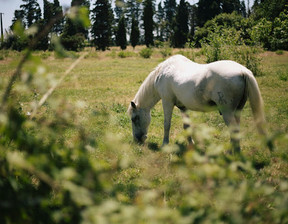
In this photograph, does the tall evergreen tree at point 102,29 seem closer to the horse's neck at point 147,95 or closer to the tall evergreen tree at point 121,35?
the tall evergreen tree at point 121,35

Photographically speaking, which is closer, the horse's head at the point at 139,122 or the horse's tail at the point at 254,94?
the horse's tail at the point at 254,94

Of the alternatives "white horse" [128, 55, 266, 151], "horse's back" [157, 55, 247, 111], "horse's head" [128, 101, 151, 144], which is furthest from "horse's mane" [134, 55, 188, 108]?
"horse's back" [157, 55, 247, 111]

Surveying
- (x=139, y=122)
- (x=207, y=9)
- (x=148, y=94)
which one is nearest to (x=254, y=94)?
(x=148, y=94)

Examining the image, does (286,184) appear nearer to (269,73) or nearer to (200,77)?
(200,77)

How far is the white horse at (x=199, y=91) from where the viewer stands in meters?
3.31

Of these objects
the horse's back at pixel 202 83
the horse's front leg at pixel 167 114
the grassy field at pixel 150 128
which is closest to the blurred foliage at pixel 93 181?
the grassy field at pixel 150 128

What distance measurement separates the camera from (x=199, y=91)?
146 inches

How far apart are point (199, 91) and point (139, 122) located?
1.72 meters

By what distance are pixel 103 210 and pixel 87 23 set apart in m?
0.96

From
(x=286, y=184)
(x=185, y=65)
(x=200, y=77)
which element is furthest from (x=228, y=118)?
(x=286, y=184)

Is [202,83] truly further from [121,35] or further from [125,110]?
[121,35]

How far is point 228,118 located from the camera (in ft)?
11.3

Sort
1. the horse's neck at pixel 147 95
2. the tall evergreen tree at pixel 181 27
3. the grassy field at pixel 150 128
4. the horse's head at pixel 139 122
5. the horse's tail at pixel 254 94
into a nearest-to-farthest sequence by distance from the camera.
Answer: the grassy field at pixel 150 128
the horse's tail at pixel 254 94
the horse's head at pixel 139 122
the horse's neck at pixel 147 95
the tall evergreen tree at pixel 181 27

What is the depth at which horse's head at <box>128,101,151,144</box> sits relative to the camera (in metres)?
4.87
